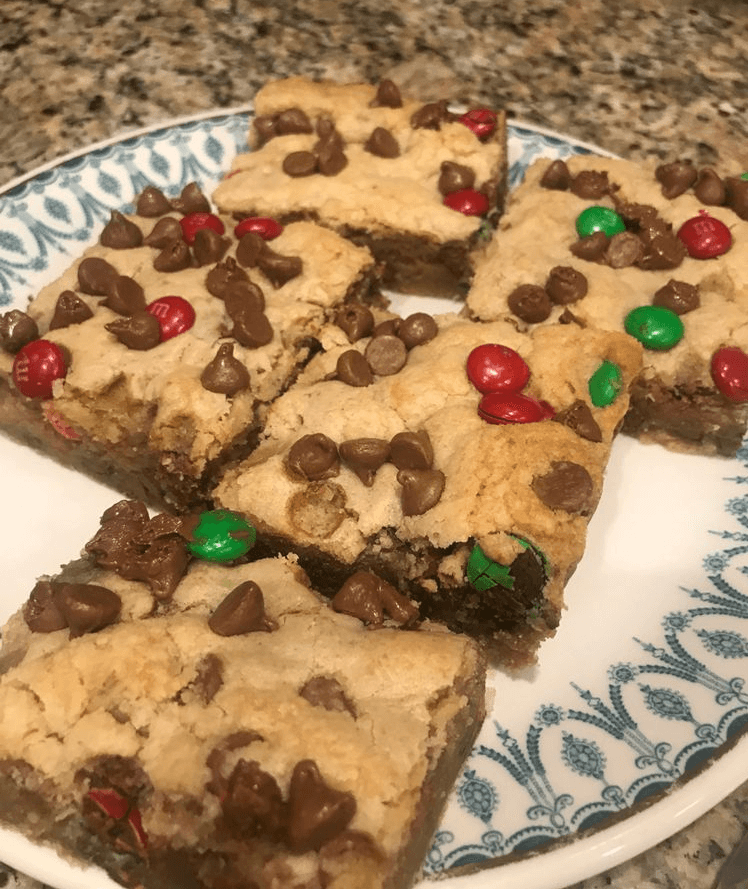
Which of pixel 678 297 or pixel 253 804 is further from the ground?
pixel 678 297

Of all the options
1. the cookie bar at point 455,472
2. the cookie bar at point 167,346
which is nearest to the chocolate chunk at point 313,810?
the cookie bar at point 455,472

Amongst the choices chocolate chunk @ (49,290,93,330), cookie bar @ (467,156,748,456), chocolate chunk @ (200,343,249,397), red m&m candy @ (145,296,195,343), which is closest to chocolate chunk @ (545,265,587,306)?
cookie bar @ (467,156,748,456)

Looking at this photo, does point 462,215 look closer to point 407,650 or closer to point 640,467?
point 640,467

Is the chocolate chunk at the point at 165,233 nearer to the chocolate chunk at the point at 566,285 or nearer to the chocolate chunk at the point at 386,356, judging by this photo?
the chocolate chunk at the point at 386,356

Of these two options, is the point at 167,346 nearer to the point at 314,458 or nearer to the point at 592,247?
the point at 314,458

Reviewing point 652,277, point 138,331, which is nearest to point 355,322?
point 138,331

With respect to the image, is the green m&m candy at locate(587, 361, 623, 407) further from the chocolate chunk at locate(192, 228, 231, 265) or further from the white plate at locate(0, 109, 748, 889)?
the chocolate chunk at locate(192, 228, 231, 265)
